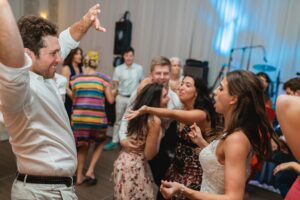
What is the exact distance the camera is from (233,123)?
140 cm

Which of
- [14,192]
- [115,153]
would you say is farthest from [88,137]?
[14,192]

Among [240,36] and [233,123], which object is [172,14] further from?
[233,123]

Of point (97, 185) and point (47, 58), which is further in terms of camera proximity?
point (97, 185)

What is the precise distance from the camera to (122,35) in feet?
17.9

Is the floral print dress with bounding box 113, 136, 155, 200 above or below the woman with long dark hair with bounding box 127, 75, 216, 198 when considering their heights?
below

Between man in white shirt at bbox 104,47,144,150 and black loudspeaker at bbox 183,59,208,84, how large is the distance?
3.03 feet

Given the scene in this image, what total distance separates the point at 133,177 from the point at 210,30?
331 cm

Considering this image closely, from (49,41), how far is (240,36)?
145 inches

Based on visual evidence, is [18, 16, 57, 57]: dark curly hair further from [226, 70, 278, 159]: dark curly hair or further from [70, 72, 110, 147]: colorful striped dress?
[70, 72, 110, 147]: colorful striped dress

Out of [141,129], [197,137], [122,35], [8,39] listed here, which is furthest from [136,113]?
[122,35]

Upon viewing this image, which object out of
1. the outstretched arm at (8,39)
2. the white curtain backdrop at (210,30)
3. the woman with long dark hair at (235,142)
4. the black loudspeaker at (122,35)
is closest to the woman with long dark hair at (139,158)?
the woman with long dark hair at (235,142)

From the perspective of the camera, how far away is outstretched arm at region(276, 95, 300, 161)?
1.06 m

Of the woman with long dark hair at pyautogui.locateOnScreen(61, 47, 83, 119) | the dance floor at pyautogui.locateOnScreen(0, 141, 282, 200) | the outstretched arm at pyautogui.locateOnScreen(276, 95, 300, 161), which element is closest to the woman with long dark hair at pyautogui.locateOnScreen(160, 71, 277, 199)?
the outstretched arm at pyautogui.locateOnScreen(276, 95, 300, 161)

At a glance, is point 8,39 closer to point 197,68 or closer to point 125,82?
point 197,68
